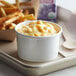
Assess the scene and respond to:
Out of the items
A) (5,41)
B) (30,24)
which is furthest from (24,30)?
(5,41)

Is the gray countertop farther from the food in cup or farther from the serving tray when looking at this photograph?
the food in cup

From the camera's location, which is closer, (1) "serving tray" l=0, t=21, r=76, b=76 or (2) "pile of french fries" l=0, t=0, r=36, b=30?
(1) "serving tray" l=0, t=21, r=76, b=76

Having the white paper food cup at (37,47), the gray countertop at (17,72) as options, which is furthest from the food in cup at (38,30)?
the gray countertop at (17,72)

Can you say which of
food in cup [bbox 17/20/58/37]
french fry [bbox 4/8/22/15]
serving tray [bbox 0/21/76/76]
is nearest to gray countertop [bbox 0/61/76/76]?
serving tray [bbox 0/21/76/76]

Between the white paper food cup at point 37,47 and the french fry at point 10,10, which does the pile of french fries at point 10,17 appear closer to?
the french fry at point 10,10

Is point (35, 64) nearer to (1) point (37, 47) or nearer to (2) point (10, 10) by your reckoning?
(1) point (37, 47)

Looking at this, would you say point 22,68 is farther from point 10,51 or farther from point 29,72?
point 10,51

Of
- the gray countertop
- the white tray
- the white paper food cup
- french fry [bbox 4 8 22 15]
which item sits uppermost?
french fry [bbox 4 8 22 15]

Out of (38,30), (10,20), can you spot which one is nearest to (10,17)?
(10,20)
